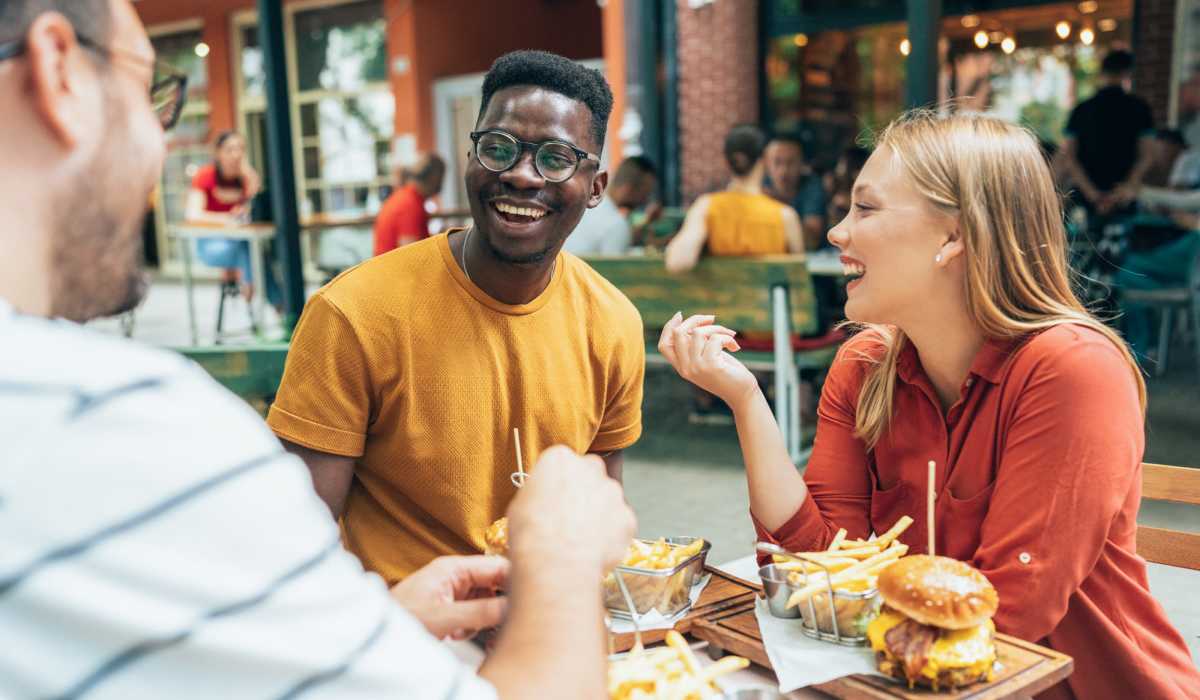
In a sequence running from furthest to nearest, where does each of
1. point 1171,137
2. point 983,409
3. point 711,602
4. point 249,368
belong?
point 1171,137, point 249,368, point 983,409, point 711,602

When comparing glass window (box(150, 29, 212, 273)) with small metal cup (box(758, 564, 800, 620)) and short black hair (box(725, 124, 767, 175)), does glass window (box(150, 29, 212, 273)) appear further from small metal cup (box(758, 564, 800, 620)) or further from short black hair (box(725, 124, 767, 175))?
small metal cup (box(758, 564, 800, 620))

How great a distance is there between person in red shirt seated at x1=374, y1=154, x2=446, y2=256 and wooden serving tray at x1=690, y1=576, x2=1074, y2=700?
6.10 metres

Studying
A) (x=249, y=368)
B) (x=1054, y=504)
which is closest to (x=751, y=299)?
(x=249, y=368)

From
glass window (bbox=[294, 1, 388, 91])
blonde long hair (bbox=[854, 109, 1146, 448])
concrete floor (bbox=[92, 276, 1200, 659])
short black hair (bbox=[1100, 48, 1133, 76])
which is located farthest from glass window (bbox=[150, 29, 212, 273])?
blonde long hair (bbox=[854, 109, 1146, 448])

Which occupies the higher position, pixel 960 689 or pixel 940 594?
pixel 940 594

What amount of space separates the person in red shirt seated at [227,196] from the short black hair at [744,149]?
534 centimetres

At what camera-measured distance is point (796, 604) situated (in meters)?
1.48

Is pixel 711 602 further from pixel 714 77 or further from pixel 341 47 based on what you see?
pixel 341 47

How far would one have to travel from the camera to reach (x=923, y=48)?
5.90 m

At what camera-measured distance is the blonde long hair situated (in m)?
1.79

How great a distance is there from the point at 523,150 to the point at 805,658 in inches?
43.9

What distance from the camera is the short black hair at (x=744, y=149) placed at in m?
5.69

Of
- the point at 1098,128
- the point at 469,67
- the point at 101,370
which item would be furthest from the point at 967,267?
the point at 469,67

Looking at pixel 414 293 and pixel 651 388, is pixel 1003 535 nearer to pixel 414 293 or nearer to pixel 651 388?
pixel 414 293
